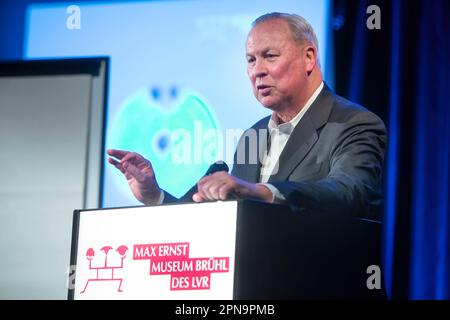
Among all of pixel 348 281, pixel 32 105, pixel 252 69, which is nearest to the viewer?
pixel 348 281

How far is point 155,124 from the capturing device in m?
3.14

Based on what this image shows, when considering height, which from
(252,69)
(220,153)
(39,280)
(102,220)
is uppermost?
(252,69)

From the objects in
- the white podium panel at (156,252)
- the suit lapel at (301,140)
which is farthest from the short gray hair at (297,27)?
the white podium panel at (156,252)

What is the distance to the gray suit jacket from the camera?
1.87 meters

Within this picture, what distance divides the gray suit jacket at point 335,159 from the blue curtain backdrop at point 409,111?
2.18 ft

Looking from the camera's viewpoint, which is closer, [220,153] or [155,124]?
[220,153]

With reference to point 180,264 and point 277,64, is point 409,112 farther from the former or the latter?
point 180,264

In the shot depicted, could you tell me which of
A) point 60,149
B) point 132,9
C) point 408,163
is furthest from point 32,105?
point 408,163

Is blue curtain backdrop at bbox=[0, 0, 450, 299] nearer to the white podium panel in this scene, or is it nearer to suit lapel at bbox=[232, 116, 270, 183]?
suit lapel at bbox=[232, 116, 270, 183]

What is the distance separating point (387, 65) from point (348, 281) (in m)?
1.51

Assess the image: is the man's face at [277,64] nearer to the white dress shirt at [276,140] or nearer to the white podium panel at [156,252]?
the white dress shirt at [276,140]

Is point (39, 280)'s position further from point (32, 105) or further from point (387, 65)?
point (387, 65)

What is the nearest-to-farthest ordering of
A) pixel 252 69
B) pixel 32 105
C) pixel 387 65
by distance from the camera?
pixel 252 69, pixel 387 65, pixel 32 105

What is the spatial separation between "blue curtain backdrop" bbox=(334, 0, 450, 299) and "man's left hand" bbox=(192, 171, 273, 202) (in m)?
1.41
